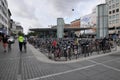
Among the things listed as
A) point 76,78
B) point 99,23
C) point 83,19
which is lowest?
point 76,78

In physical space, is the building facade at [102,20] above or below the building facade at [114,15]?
below

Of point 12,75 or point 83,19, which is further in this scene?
point 83,19

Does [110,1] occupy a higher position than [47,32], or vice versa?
[110,1]

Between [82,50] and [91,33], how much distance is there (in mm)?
86118

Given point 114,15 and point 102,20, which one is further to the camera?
point 114,15

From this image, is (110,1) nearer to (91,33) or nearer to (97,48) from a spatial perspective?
(91,33)

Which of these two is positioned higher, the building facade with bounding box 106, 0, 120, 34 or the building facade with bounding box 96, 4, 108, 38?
the building facade with bounding box 106, 0, 120, 34

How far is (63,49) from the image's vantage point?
49.5 ft

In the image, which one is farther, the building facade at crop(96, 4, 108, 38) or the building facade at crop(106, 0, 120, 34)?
the building facade at crop(106, 0, 120, 34)

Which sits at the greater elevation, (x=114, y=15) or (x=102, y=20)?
(x=114, y=15)

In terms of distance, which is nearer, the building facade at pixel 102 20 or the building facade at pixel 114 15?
the building facade at pixel 102 20

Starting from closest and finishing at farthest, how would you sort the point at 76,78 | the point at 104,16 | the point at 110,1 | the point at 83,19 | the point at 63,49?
the point at 76,78 < the point at 63,49 < the point at 104,16 < the point at 110,1 < the point at 83,19

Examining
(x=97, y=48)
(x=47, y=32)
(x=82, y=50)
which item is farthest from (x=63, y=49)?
(x=47, y=32)

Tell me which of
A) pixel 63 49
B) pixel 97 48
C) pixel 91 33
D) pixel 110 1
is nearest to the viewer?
pixel 63 49
